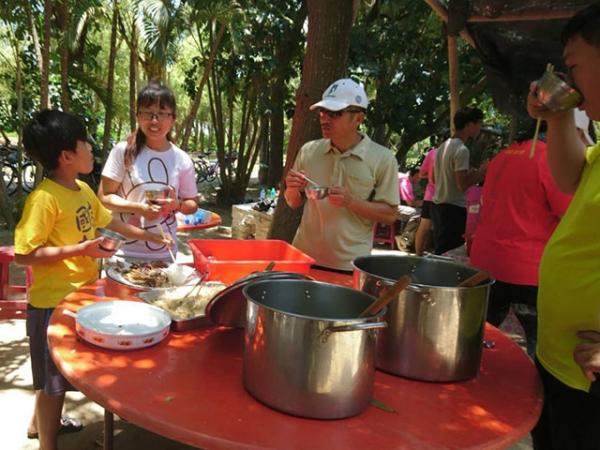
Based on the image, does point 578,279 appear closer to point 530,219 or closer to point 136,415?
point 136,415

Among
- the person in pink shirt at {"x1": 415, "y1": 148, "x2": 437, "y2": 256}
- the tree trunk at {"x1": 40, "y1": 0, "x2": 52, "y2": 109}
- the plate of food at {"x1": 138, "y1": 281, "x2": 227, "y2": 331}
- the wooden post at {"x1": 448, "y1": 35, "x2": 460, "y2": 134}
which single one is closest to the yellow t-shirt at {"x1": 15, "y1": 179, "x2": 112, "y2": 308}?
the plate of food at {"x1": 138, "y1": 281, "x2": 227, "y2": 331}

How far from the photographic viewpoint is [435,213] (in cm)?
561

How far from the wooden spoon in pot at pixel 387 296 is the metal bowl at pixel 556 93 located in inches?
24.3

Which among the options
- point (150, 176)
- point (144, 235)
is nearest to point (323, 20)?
point (150, 176)

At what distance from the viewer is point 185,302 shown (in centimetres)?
179

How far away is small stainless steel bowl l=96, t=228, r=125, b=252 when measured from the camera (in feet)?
5.91

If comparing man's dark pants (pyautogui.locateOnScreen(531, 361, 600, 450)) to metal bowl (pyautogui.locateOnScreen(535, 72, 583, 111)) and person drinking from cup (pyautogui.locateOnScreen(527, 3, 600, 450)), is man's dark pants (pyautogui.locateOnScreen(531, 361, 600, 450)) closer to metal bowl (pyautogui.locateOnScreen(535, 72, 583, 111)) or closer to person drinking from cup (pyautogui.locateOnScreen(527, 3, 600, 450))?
person drinking from cup (pyautogui.locateOnScreen(527, 3, 600, 450))

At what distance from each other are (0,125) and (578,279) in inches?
395

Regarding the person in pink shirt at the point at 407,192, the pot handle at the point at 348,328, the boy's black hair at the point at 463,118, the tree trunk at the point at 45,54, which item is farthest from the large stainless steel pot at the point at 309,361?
the person in pink shirt at the point at 407,192

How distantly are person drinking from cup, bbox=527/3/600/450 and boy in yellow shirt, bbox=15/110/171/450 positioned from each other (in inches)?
63.6

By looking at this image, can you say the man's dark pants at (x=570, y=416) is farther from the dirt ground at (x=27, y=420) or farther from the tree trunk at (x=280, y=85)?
the tree trunk at (x=280, y=85)

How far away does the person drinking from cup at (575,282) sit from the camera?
1.31 metres

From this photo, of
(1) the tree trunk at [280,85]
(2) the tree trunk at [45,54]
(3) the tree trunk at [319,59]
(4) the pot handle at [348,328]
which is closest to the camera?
(4) the pot handle at [348,328]

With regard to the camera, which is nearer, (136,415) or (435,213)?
(136,415)
